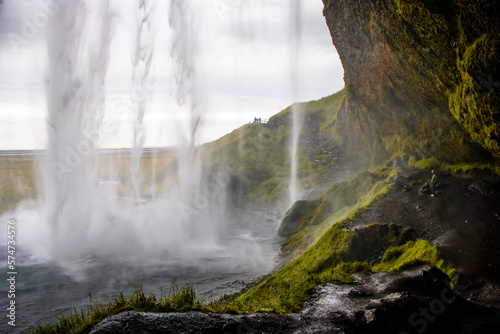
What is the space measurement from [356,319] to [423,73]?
13.3 meters

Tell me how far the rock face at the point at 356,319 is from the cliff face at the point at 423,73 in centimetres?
675

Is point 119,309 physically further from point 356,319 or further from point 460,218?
point 460,218

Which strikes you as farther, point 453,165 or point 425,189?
point 453,165

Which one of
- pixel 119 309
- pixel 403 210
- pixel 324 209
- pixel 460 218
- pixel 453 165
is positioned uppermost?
pixel 453 165

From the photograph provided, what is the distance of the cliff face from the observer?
10.0 m

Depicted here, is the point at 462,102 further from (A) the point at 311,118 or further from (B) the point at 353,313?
(A) the point at 311,118

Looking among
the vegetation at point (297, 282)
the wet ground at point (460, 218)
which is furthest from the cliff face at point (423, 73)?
the vegetation at point (297, 282)

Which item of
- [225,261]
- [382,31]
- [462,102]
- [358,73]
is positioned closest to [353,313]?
[462,102]

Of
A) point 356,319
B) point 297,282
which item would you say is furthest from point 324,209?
point 356,319

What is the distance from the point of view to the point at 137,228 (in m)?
20.1

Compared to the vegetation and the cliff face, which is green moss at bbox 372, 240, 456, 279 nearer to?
the vegetation

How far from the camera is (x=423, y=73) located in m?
15.2

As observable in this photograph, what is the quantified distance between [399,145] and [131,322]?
22.1 m

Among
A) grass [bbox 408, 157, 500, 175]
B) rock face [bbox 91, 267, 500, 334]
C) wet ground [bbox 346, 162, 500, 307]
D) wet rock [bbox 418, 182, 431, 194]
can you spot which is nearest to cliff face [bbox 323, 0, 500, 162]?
grass [bbox 408, 157, 500, 175]
